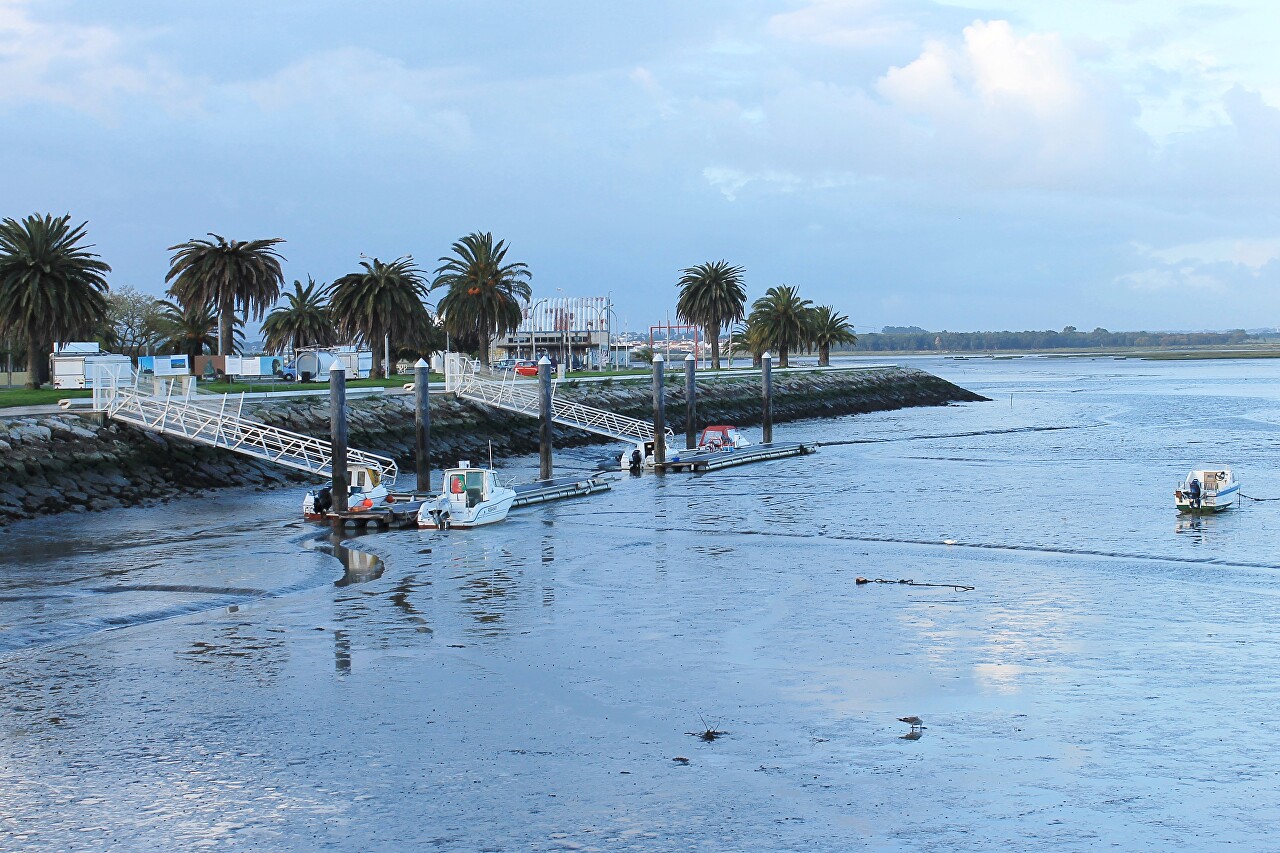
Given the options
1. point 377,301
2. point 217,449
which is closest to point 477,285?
point 377,301

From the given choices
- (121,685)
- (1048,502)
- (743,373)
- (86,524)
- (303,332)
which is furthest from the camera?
(743,373)

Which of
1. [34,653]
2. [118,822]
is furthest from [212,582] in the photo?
[118,822]

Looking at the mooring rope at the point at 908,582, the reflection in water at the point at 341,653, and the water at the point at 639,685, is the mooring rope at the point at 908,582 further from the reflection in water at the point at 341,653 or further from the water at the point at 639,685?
the reflection in water at the point at 341,653

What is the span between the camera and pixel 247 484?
48.7m

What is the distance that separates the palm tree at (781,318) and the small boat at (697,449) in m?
64.9

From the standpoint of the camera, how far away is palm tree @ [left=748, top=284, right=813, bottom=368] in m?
132

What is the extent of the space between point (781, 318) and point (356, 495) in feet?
312

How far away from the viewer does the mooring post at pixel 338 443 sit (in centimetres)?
4006

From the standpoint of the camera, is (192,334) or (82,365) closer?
(82,365)

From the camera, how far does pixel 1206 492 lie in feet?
136

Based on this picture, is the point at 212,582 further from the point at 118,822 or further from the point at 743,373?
the point at 743,373

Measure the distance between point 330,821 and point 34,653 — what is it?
1069 centimetres

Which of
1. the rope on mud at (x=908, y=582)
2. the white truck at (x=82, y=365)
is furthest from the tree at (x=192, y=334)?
the rope on mud at (x=908, y=582)

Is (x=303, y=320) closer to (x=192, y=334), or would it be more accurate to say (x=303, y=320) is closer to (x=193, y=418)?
(x=192, y=334)
